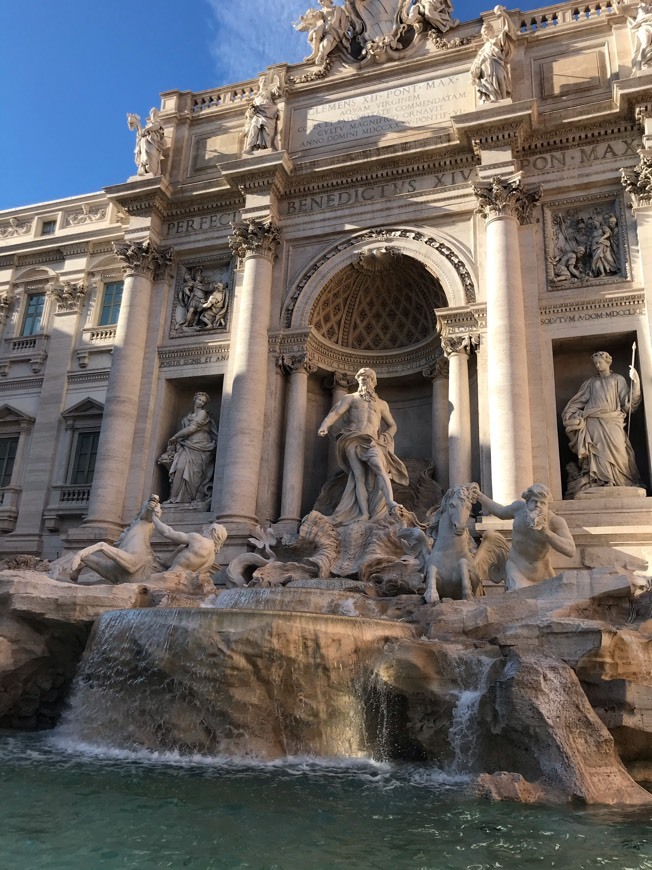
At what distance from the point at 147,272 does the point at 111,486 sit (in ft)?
19.4

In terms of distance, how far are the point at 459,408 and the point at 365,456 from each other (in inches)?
90.0

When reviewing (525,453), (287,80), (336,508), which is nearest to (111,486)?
(336,508)

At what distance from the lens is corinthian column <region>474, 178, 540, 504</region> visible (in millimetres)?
14117

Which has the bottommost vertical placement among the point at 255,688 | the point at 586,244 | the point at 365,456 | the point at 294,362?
the point at 255,688

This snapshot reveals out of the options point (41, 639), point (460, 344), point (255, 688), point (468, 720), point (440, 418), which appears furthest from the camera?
point (440, 418)

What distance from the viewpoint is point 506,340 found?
14898 mm

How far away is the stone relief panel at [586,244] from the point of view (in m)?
15.5

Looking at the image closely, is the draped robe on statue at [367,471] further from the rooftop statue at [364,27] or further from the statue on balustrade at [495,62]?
the rooftop statue at [364,27]

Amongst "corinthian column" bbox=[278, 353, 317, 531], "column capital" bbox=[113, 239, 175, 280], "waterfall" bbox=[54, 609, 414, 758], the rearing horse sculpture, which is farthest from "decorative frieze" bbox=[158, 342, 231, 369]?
"waterfall" bbox=[54, 609, 414, 758]

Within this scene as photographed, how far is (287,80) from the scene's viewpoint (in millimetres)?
19734

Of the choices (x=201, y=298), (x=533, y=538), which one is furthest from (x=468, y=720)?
(x=201, y=298)

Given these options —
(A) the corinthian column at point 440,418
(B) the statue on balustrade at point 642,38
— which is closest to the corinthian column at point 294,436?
(A) the corinthian column at point 440,418

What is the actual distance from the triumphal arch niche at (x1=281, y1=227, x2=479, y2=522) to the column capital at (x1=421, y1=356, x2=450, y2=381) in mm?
25

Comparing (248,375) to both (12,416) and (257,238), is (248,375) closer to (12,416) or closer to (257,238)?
(257,238)
